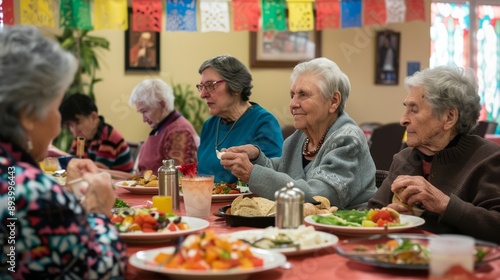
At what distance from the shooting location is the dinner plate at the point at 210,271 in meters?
1.38

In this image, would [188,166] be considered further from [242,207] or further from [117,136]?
[117,136]

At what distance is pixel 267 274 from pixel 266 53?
247 inches

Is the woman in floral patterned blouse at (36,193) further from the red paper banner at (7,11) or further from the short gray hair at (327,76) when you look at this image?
the red paper banner at (7,11)

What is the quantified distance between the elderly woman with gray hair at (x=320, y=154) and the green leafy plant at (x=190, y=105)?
425 centimetres

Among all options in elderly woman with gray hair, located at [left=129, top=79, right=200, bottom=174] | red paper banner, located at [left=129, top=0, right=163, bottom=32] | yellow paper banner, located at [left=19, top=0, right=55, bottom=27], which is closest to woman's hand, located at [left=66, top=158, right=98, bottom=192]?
elderly woman with gray hair, located at [left=129, top=79, right=200, bottom=174]

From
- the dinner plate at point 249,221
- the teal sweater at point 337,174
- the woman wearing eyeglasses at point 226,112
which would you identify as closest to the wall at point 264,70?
the woman wearing eyeglasses at point 226,112

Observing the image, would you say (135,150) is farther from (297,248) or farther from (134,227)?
(297,248)

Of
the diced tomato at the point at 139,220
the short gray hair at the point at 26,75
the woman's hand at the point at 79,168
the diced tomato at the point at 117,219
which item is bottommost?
the diced tomato at the point at 117,219

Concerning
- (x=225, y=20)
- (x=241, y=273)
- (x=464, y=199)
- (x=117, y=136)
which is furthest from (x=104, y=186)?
(x=225, y=20)

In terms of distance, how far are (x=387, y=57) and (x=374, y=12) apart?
2154 millimetres

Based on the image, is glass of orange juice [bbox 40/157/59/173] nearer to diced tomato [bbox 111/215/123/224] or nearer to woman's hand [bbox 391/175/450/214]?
diced tomato [bbox 111/215/123/224]

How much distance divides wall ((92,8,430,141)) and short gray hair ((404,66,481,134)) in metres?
5.06

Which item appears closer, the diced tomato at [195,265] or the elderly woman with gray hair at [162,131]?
the diced tomato at [195,265]

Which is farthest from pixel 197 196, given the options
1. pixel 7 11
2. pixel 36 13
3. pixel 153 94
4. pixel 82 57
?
pixel 82 57
